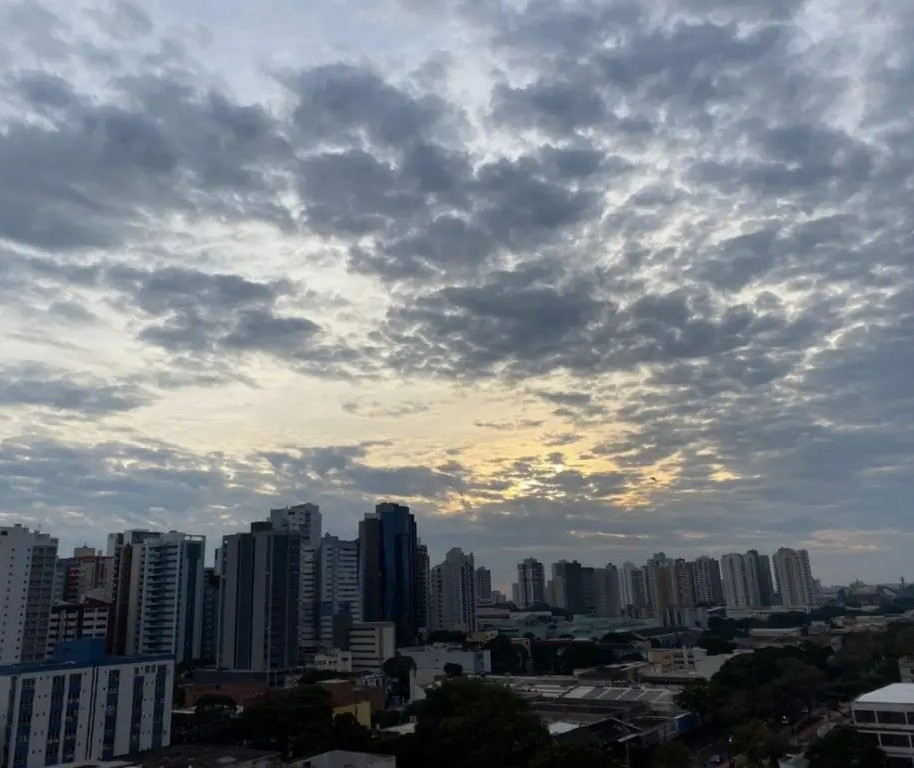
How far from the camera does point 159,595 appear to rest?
189 ft

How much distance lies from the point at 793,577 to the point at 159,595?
102 m

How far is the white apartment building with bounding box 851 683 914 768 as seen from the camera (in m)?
A: 25.6

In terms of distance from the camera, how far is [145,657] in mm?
29766

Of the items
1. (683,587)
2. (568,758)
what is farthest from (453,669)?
(683,587)

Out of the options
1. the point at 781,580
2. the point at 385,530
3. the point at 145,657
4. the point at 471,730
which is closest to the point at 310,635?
the point at 385,530

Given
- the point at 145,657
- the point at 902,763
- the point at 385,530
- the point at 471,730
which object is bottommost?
the point at 902,763

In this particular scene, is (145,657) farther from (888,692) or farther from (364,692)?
(888,692)

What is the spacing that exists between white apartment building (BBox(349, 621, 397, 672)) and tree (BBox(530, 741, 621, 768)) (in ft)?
138

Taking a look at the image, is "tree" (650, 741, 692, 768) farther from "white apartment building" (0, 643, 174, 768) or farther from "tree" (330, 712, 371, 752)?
"white apartment building" (0, 643, 174, 768)

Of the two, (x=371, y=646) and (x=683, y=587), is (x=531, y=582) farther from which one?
(x=371, y=646)

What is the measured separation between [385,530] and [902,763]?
57.2 meters

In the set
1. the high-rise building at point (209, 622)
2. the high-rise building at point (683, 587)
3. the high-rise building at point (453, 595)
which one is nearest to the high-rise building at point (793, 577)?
the high-rise building at point (683, 587)

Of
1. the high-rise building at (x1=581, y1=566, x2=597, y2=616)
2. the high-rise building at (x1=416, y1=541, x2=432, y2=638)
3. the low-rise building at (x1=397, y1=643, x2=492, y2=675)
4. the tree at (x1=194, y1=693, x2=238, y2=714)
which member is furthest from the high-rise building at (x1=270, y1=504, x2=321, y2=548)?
the high-rise building at (x1=581, y1=566, x2=597, y2=616)

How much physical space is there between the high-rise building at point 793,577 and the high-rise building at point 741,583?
4.94 meters
